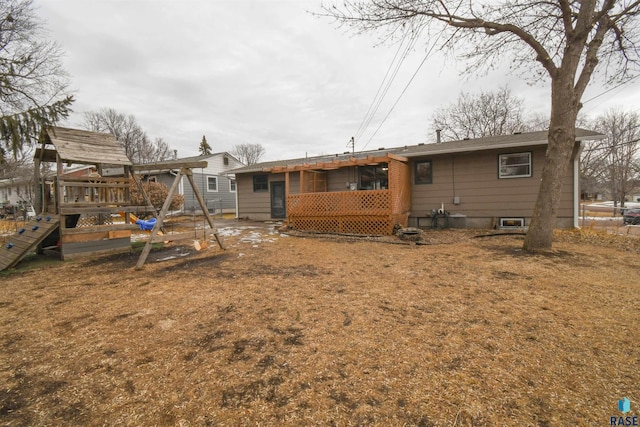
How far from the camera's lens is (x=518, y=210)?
9.42 m

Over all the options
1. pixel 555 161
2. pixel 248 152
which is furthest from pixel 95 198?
pixel 248 152

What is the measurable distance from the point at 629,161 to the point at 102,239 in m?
45.6

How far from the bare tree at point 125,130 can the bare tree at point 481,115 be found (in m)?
34.4

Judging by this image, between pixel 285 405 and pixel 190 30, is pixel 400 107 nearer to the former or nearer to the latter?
pixel 190 30

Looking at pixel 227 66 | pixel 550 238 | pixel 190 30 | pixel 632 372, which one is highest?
pixel 227 66

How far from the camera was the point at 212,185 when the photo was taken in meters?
21.4

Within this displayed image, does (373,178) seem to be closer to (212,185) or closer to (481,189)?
(481,189)

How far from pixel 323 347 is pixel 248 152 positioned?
5538 centimetres

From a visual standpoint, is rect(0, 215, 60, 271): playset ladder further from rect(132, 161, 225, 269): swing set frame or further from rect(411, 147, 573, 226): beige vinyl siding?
rect(411, 147, 573, 226): beige vinyl siding

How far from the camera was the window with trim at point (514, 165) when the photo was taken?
30.6 ft

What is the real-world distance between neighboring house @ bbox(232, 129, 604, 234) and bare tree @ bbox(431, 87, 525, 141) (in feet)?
57.1

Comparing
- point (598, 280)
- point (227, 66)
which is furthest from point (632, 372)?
point (227, 66)

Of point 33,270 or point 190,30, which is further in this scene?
point 190,30

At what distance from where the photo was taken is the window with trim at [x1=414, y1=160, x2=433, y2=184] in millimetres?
10664
